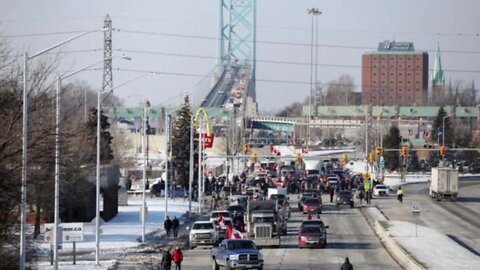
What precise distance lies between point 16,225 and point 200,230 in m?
17.6

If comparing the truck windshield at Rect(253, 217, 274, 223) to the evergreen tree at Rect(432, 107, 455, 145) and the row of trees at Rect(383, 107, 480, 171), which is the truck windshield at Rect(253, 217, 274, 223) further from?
the evergreen tree at Rect(432, 107, 455, 145)

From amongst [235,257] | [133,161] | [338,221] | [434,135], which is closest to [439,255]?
[235,257]

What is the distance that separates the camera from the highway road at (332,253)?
46375 millimetres

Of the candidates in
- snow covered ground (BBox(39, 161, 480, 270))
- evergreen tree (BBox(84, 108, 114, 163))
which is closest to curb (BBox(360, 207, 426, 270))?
snow covered ground (BBox(39, 161, 480, 270))

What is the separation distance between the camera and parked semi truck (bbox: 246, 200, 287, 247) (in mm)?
55219

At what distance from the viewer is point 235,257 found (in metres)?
42.7

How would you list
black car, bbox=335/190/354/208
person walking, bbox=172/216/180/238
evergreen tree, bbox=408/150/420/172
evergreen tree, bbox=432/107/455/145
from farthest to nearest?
evergreen tree, bbox=432/107/455/145
evergreen tree, bbox=408/150/420/172
black car, bbox=335/190/354/208
person walking, bbox=172/216/180/238

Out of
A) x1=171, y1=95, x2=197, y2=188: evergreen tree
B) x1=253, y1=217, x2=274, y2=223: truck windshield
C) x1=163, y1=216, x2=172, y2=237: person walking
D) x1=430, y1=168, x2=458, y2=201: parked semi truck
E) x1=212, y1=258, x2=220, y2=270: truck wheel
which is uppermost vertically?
x1=171, y1=95, x2=197, y2=188: evergreen tree

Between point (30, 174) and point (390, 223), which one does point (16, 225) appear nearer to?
point (30, 174)

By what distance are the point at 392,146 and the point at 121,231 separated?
8225cm

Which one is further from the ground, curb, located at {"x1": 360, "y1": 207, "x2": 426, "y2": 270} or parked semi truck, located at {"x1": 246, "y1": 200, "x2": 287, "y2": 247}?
parked semi truck, located at {"x1": 246, "y1": 200, "x2": 287, "y2": 247}

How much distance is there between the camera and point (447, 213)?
7962 cm

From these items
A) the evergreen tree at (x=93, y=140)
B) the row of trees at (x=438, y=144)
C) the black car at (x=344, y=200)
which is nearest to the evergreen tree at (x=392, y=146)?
the row of trees at (x=438, y=144)

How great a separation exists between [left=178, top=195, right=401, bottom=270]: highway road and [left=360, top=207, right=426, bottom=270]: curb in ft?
0.97
